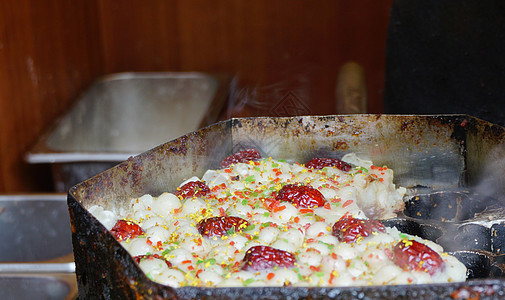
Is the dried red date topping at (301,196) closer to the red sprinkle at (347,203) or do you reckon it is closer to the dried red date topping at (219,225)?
the red sprinkle at (347,203)

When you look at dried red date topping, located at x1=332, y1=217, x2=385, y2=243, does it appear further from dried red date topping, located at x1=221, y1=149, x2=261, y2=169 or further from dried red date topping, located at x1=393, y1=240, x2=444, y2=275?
dried red date topping, located at x1=221, y1=149, x2=261, y2=169

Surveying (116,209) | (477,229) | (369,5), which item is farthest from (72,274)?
(369,5)

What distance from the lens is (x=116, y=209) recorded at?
5.24ft

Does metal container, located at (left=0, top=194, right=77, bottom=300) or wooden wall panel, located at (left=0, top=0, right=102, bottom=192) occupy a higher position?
wooden wall panel, located at (left=0, top=0, right=102, bottom=192)

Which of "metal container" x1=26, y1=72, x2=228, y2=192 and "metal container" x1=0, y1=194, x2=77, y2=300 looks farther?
"metal container" x1=26, y1=72, x2=228, y2=192

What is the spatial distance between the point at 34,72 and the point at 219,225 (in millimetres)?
2568

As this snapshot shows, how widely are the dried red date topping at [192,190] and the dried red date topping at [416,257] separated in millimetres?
656

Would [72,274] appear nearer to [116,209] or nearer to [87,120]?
[116,209]

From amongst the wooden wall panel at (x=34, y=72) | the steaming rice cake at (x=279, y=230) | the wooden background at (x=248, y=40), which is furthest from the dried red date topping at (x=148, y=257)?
the wooden background at (x=248, y=40)

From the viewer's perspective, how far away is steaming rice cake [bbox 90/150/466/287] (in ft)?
4.25

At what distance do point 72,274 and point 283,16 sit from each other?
10.3 ft

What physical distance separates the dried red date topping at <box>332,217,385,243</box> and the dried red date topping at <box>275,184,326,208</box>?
0.18 m

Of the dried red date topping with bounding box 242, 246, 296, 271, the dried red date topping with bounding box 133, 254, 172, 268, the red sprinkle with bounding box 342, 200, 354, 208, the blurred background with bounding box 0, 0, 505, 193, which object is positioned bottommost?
the dried red date topping with bounding box 133, 254, 172, 268

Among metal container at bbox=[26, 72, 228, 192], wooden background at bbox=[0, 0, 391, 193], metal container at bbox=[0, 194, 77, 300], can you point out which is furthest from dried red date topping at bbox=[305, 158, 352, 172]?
wooden background at bbox=[0, 0, 391, 193]
